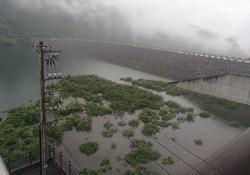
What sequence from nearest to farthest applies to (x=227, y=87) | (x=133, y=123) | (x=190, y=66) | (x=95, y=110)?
1. (x=133, y=123)
2. (x=95, y=110)
3. (x=227, y=87)
4. (x=190, y=66)

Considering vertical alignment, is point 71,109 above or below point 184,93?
below

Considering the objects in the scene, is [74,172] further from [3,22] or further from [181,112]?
[3,22]

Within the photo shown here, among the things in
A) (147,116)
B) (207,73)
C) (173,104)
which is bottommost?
(147,116)

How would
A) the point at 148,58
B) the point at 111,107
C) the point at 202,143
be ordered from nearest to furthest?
the point at 202,143, the point at 111,107, the point at 148,58

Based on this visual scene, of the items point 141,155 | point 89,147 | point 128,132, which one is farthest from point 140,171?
point 128,132

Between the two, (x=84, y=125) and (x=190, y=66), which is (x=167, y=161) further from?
(x=190, y=66)

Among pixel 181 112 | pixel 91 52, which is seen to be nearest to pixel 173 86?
pixel 181 112
